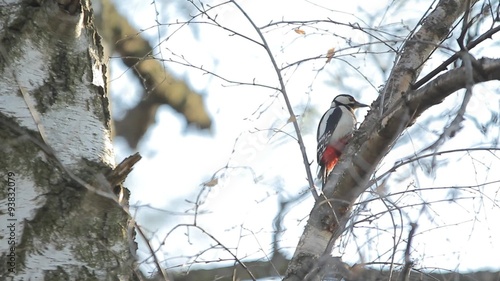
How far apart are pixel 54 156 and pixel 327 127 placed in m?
5.29

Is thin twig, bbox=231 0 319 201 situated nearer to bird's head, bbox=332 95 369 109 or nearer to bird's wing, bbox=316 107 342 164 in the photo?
bird's wing, bbox=316 107 342 164

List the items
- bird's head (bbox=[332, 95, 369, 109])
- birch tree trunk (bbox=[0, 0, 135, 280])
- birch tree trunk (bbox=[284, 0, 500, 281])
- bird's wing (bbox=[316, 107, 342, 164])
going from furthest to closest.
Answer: bird's head (bbox=[332, 95, 369, 109])
bird's wing (bbox=[316, 107, 342, 164])
birch tree trunk (bbox=[284, 0, 500, 281])
birch tree trunk (bbox=[0, 0, 135, 280])

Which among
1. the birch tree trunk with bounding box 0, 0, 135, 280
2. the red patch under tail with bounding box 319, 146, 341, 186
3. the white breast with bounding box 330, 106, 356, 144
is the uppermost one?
the white breast with bounding box 330, 106, 356, 144

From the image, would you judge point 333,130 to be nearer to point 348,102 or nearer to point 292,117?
point 348,102

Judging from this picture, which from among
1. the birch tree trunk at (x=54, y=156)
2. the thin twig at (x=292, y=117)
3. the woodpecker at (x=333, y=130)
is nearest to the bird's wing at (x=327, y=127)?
the woodpecker at (x=333, y=130)

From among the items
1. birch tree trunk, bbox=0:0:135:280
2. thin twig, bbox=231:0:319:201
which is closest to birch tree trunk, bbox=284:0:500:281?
thin twig, bbox=231:0:319:201

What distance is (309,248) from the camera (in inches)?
106

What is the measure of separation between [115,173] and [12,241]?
1.04 feet

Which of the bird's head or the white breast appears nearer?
the white breast

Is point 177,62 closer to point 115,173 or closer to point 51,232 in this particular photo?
point 115,173

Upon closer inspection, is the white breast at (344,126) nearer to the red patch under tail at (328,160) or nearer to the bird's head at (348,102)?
the red patch under tail at (328,160)

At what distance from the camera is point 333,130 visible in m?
6.72

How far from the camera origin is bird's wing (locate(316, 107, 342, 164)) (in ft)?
21.4

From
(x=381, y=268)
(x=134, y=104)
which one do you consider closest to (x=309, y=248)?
(x=381, y=268)
